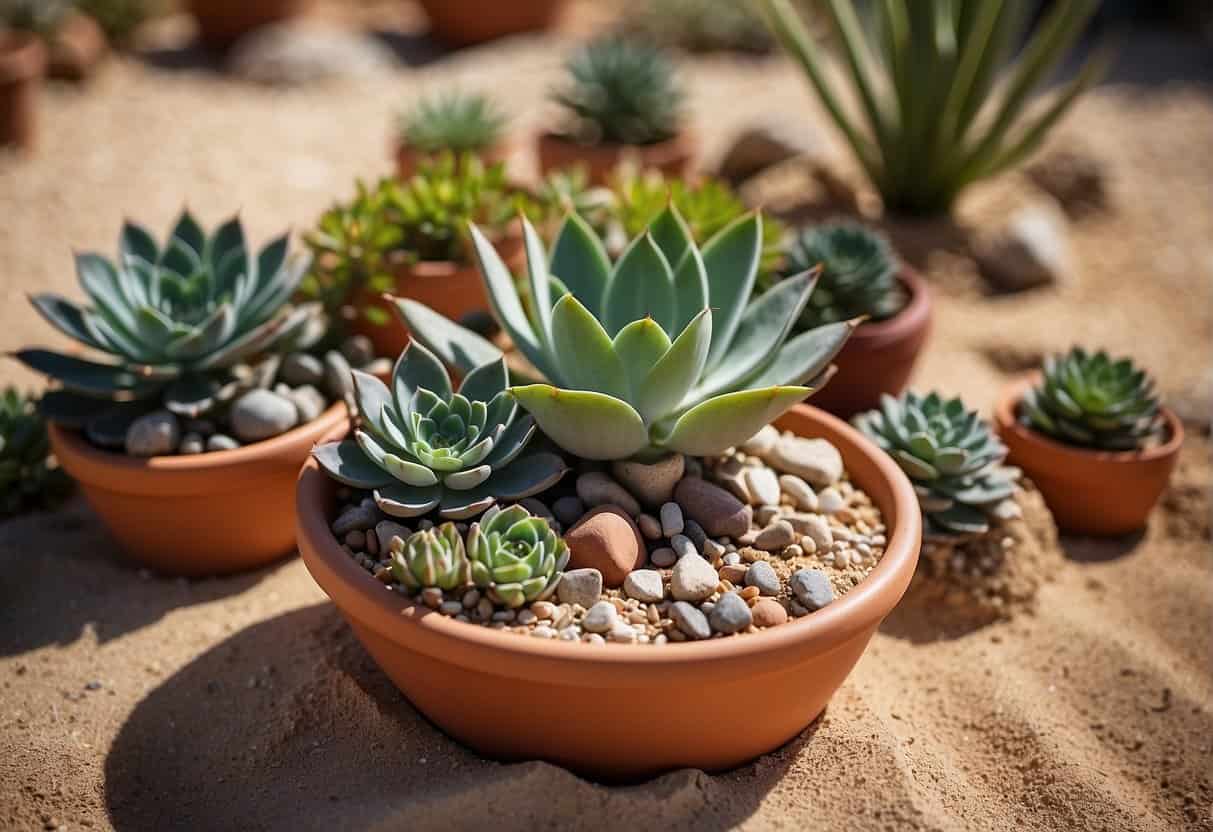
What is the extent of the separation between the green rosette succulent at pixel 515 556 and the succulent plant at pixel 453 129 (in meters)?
2.14

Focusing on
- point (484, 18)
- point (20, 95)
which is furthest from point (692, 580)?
point (484, 18)

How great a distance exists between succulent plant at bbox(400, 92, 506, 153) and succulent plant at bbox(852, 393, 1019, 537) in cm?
189

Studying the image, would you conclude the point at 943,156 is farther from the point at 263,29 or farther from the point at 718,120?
the point at 263,29

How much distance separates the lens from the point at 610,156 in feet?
12.9

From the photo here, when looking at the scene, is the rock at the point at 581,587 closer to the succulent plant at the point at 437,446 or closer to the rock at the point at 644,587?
the rock at the point at 644,587

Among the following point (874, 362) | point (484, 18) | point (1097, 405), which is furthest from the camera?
point (484, 18)

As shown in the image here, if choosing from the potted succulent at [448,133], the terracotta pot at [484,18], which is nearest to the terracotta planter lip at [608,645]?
the potted succulent at [448,133]

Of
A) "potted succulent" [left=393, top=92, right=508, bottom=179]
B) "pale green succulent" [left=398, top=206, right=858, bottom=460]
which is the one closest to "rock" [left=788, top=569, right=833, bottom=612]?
"pale green succulent" [left=398, top=206, right=858, bottom=460]

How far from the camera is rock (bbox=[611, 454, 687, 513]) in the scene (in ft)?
6.55

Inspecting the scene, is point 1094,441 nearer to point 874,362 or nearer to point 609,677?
point 874,362

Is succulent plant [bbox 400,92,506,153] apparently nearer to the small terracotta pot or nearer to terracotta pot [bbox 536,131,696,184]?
terracotta pot [bbox 536,131,696,184]

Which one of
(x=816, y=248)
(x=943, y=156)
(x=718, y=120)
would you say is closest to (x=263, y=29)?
(x=718, y=120)

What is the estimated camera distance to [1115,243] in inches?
165

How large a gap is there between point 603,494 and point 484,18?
500 centimetres
